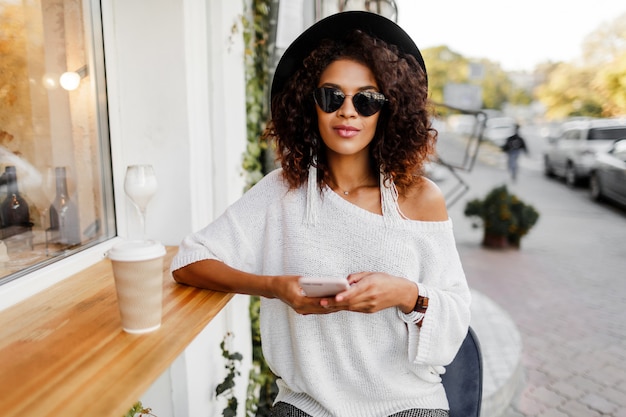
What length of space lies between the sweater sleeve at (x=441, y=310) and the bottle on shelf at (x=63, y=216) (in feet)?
4.27

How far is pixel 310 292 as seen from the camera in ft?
4.05

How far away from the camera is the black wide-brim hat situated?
60.9 inches

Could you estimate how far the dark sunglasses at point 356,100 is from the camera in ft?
4.93

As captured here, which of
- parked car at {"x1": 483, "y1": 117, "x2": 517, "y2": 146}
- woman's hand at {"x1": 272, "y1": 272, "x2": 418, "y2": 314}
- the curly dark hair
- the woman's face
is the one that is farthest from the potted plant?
parked car at {"x1": 483, "y1": 117, "x2": 517, "y2": 146}

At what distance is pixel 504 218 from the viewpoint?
7.40 meters

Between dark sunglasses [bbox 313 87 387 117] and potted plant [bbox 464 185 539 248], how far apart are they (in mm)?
6473

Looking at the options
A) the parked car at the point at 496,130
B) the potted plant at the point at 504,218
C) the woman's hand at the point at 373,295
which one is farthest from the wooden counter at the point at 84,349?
the parked car at the point at 496,130

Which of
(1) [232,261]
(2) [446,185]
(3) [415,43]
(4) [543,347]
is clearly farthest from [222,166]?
(2) [446,185]

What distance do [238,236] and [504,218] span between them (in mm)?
6630

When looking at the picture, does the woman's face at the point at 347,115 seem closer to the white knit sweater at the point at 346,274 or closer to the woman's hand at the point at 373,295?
the white knit sweater at the point at 346,274

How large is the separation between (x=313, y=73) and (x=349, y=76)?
0.48ft

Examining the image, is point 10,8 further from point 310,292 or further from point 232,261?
point 310,292

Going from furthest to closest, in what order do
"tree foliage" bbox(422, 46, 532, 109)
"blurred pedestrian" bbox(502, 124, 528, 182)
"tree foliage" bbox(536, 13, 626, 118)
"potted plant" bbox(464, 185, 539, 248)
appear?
1. "tree foliage" bbox(422, 46, 532, 109)
2. "tree foliage" bbox(536, 13, 626, 118)
3. "blurred pedestrian" bbox(502, 124, 528, 182)
4. "potted plant" bbox(464, 185, 539, 248)

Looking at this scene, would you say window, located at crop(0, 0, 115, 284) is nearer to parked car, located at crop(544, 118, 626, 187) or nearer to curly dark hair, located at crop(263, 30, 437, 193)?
curly dark hair, located at crop(263, 30, 437, 193)
